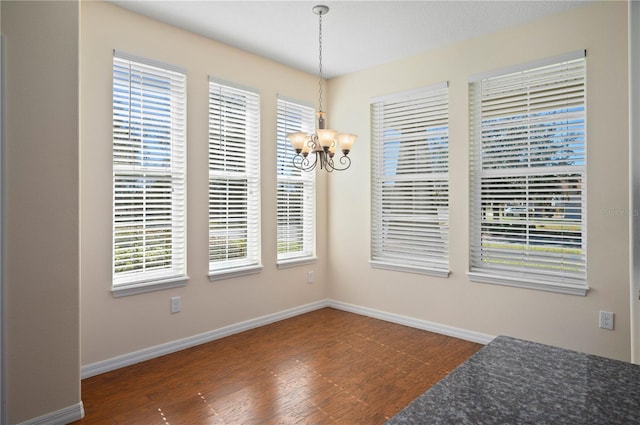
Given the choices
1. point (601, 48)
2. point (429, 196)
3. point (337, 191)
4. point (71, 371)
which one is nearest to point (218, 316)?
point (71, 371)

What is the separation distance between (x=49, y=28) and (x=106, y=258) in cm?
164

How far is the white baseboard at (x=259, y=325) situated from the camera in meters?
3.09

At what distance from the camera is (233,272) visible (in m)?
3.91

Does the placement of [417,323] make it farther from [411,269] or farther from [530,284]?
[530,284]

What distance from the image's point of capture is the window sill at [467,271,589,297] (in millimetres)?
3182

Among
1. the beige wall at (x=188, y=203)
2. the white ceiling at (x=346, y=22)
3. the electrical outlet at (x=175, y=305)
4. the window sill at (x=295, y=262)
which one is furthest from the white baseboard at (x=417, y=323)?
the white ceiling at (x=346, y=22)

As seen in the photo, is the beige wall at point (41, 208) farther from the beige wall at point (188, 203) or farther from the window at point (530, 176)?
the window at point (530, 176)

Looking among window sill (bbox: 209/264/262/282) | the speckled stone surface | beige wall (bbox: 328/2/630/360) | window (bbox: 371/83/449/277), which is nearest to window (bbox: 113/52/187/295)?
window sill (bbox: 209/264/262/282)

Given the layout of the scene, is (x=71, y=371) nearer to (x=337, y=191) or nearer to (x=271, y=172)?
(x=271, y=172)

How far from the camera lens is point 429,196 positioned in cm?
410

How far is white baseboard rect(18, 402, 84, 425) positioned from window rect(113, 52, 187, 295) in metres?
0.92

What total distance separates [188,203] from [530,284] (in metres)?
3.12

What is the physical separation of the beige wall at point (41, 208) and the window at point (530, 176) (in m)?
3.31

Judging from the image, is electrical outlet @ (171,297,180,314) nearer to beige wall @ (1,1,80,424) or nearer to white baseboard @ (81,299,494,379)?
white baseboard @ (81,299,494,379)
